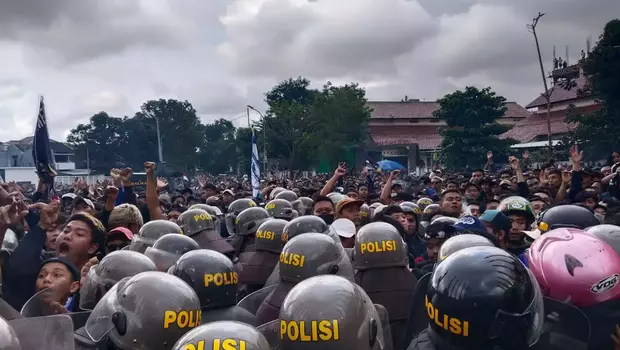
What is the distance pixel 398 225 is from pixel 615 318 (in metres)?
3.81

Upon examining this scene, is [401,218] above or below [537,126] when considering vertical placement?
below

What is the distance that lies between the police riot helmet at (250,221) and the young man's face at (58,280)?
297 centimetres

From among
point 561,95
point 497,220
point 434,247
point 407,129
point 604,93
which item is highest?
point 561,95

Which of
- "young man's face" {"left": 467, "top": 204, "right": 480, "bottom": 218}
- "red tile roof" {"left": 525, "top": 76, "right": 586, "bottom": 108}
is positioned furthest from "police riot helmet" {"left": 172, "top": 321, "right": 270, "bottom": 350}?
"red tile roof" {"left": 525, "top": 76, "right": 586, "bottom": 108}

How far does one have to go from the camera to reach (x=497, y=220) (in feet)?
20.8

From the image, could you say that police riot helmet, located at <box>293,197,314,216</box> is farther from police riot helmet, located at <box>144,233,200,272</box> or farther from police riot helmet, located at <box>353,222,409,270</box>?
police riot helmet, located at <box>353,222,409,270</box>

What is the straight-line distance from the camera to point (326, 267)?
4676 mm

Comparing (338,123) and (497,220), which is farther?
(338,123)

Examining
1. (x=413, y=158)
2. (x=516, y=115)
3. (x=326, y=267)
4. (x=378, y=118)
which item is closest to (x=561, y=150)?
(x=413, y=158)

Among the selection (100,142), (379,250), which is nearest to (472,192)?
(379,250)

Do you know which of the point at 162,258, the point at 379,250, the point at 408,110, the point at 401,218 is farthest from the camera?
the point at 408,110

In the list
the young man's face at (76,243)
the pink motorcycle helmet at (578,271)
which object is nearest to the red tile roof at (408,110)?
the young man's face at (76,243)

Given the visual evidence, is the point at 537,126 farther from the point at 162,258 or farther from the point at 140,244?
the point at 162,258

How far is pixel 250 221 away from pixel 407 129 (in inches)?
2330
